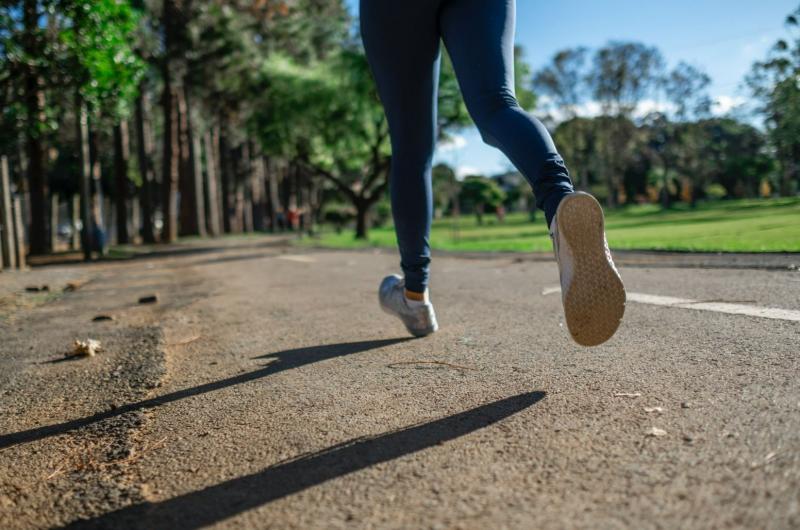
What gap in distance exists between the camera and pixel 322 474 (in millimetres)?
1324

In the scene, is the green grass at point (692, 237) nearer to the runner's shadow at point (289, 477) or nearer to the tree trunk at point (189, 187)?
the runner's shadow at point (289, 477)

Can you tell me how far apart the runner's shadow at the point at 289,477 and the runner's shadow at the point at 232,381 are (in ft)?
2.31

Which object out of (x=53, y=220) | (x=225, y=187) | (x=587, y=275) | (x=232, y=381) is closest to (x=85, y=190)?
(x=232, y=381)

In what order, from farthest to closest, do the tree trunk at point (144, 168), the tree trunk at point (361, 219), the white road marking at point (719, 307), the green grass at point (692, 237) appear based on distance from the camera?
the tree trunk at point (144, 168), the tree trunk at point (361, 219), the green grass at point (692, 237), the white road marking at point (719, 307)

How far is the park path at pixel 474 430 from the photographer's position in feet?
3.65

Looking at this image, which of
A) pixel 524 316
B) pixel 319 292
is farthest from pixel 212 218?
pixel 524 316

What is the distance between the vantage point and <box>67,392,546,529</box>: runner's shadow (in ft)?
3.92

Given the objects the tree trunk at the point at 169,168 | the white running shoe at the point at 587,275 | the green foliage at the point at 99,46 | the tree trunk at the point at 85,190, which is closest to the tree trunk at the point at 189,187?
the tree trunk at the point at 169,168

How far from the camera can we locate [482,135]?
86.2 inches

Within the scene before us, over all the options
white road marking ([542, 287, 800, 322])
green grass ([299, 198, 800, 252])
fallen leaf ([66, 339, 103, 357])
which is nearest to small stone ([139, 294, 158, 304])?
fallen leaf ([66, 339, 103, 357])

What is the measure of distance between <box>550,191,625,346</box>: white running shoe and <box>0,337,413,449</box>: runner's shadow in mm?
1069

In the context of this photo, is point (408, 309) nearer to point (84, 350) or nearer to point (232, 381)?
point (232, 381)

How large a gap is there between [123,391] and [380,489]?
1319 millimetres

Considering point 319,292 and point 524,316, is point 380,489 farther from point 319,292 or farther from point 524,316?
point 319,292
